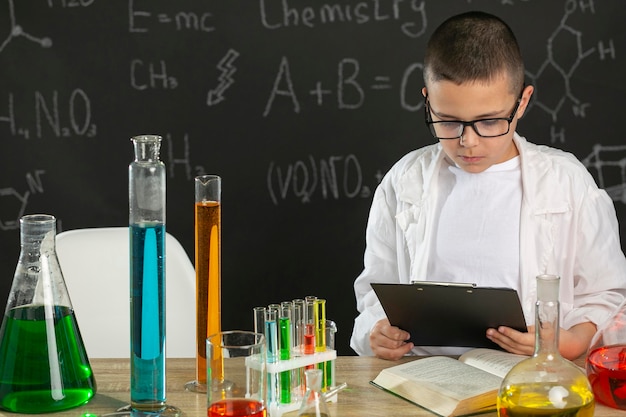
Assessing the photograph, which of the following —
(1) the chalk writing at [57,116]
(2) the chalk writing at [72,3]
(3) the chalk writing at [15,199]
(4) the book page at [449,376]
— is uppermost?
(2) the chalk writing at [72,3]

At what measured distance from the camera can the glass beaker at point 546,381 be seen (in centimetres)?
142

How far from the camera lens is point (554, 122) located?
10.8 ft

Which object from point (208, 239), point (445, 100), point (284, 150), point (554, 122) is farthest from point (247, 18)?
point (208, 239)

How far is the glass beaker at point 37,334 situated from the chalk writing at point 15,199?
5.93 ft

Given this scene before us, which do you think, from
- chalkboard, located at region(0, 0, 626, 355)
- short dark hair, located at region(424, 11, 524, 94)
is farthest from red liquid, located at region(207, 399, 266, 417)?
chalkboard, located at region(0, 0, 626, 355)

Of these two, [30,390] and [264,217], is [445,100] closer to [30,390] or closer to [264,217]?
[30,390]

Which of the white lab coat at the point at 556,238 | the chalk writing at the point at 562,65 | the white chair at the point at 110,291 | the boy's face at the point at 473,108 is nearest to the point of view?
the boy's face at the point at 473,108

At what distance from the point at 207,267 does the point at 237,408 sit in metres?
0.33

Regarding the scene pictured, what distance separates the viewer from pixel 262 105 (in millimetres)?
3326

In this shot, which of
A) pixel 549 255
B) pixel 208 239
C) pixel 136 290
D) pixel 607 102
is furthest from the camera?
pixel 607 102

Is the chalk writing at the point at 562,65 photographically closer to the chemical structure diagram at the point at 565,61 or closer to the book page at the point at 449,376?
the chemical structure diagram at the point at 565,61

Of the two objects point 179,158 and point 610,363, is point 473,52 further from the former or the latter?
point 179,158

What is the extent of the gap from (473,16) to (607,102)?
1.21 meters

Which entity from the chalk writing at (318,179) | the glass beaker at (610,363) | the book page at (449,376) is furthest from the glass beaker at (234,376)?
the chalk writing at (318,179)
